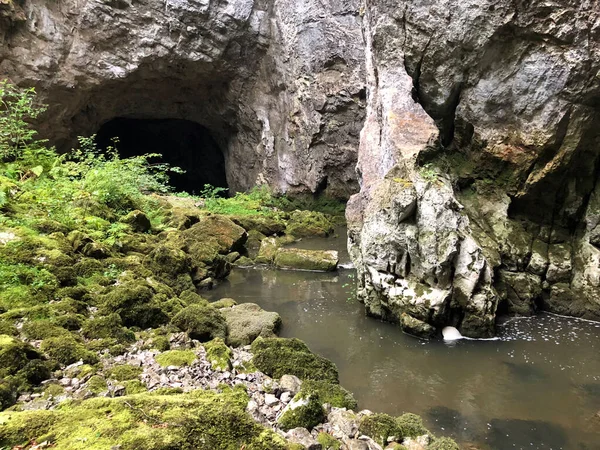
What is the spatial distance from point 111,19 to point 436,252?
18092mm

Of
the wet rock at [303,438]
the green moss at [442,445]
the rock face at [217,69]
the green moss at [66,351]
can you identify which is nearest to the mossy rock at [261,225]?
the rock face at [217,69]

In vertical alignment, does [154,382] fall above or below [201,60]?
below

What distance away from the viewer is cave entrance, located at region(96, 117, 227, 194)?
98.8ft

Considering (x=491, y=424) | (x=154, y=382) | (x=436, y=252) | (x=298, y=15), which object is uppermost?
(x=298, y=15)

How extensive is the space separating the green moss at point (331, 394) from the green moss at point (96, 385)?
80.1 inches

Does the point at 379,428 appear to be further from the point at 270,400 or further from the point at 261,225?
the point at 261,225

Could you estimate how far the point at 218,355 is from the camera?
16.7ft

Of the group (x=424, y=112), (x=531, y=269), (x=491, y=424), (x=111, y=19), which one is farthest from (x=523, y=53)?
(x=111, y=19)

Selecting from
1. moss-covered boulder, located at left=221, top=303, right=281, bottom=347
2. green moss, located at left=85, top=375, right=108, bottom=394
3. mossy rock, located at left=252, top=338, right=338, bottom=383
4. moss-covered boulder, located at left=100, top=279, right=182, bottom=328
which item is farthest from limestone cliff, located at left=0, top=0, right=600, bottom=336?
green moss, located at left=85, top=375, right=108, bottom=394

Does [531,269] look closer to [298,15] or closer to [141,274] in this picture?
[141,274]

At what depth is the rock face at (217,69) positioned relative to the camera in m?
17.9

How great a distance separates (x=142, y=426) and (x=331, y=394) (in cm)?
264

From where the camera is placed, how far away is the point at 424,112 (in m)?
9.77

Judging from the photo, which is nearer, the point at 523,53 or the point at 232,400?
the point at 232,400
